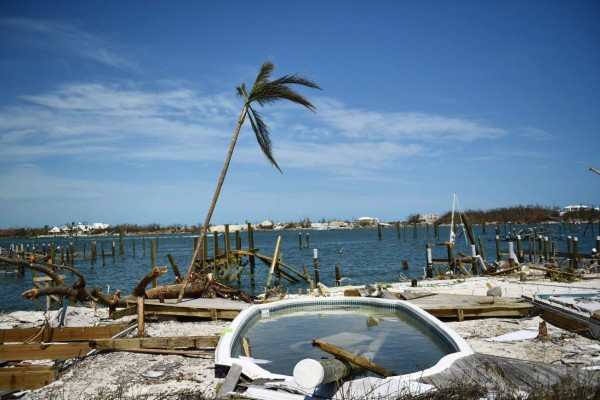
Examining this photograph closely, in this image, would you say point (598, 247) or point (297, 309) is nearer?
point (297, 309)

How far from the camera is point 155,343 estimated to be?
7.59 metres

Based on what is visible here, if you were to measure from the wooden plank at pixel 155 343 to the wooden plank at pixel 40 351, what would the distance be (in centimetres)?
28

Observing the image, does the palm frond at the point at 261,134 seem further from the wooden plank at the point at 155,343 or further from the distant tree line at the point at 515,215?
the distant tree line at the point at 515,215

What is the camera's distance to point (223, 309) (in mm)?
10852

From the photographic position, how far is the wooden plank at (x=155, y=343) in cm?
745

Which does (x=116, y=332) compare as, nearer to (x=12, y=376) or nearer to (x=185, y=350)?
(x=185, y=350)

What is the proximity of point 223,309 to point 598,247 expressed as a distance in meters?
23.6

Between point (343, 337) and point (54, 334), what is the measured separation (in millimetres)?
5205

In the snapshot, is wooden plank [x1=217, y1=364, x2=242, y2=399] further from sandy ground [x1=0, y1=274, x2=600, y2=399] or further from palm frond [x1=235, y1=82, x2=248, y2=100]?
palm frond [x1=235, y1=82, x2=248, y2=100]

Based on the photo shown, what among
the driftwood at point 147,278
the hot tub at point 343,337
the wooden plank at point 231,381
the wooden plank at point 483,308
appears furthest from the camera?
the wooden plank at point 483,308

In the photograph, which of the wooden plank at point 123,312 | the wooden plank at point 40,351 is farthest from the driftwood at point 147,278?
the wooden plank at point 40,351

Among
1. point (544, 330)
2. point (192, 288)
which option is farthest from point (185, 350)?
point (544, 330)

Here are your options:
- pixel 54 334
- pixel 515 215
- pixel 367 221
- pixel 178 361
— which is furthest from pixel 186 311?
pixel 367 221

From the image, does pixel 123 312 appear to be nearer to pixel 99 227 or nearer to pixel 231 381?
pixel 231 381
